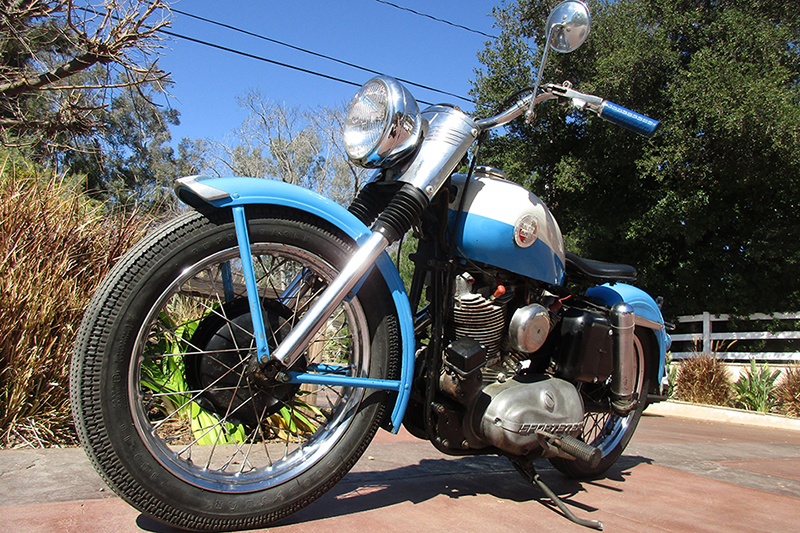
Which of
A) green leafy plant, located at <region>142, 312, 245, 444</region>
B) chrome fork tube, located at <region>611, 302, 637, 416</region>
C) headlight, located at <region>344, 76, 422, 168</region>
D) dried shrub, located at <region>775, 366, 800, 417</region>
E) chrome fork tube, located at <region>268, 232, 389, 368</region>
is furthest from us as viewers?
dried shrub, located at <region>775, 366, 800, 417</region>

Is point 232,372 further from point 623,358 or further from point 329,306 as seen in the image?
point 623,358

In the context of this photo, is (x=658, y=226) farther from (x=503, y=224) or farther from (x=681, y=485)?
(x=503, y=224)

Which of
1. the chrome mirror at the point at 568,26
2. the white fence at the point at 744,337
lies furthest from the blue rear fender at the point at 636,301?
the white fence at the point at 744,337

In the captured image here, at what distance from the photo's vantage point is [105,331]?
151cm

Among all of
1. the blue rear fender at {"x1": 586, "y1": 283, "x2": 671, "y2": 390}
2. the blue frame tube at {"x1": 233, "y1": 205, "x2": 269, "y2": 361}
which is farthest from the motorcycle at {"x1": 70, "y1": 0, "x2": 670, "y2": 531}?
the blue rear fender at {"x1": 586, "y1": 283, "x2": 671, "y2": 390}

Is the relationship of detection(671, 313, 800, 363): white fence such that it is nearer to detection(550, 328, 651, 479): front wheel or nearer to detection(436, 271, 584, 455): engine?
detection(550, 328, 651, 479): front wheel

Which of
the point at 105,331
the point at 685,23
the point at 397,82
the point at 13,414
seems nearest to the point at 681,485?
the point at 397,82

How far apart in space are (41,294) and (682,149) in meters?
12.4

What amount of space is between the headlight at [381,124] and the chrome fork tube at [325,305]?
39cm

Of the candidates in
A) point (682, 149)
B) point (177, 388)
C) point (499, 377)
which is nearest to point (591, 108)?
point (499, 377)

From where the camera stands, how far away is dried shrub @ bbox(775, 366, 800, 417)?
7.40 metres

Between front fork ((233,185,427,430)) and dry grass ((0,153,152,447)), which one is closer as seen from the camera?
front fork ((233,185,427,430))

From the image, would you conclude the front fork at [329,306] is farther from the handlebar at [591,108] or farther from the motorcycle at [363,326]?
the handlebar at [591,108]

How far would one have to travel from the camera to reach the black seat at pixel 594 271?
8.66 ft
